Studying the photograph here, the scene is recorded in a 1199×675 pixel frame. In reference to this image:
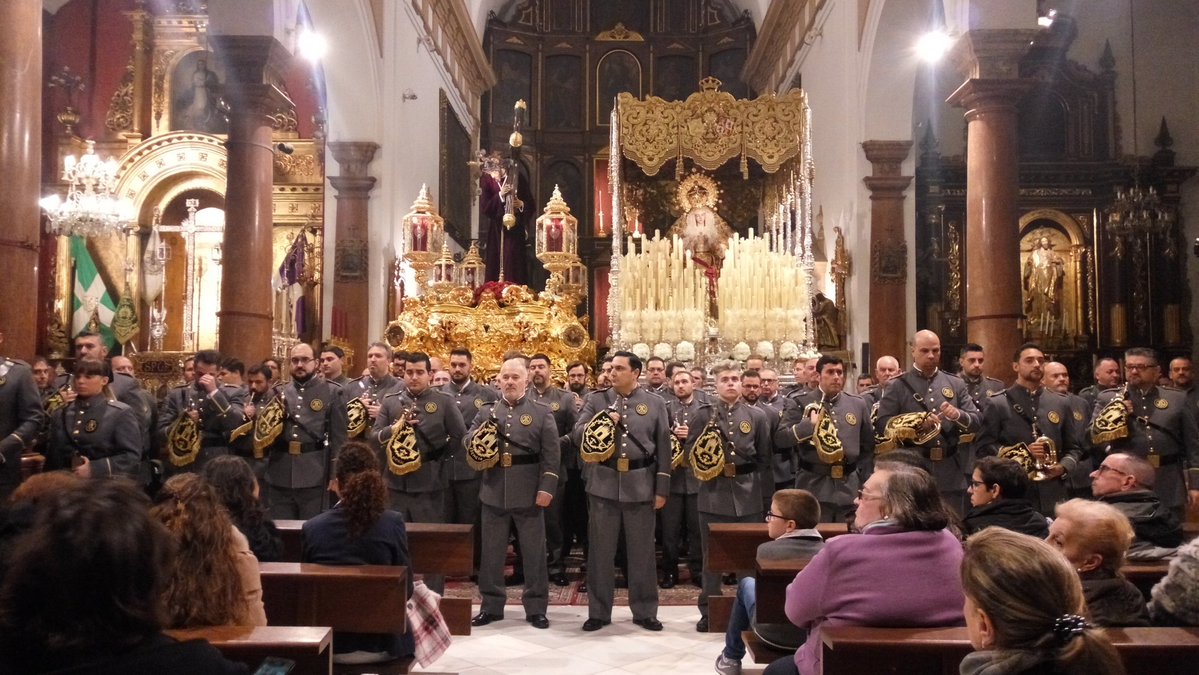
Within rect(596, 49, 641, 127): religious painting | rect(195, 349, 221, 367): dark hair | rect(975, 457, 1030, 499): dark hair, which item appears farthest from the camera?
rect(596, 49, 641, 127): religious painting

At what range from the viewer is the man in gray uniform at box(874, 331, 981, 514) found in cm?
662

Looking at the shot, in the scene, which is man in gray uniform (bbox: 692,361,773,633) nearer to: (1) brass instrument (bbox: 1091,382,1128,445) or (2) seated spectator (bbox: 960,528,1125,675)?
(1) brass instrument (bbox: 1091,382,1128,445)

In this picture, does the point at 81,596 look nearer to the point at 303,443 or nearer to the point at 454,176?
the point at 303,443

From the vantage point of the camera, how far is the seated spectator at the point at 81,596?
5.76 ft

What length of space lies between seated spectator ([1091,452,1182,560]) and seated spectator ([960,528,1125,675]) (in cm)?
236

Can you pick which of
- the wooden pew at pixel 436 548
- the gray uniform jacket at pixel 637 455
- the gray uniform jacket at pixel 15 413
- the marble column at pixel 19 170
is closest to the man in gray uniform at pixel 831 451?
the gray uniform jacket at pixel 637 455

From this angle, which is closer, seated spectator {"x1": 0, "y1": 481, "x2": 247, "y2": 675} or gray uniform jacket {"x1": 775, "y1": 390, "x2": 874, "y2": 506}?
seated spectator {"x1": 0, "y1": 481, "x2": 247, "y2": 675}

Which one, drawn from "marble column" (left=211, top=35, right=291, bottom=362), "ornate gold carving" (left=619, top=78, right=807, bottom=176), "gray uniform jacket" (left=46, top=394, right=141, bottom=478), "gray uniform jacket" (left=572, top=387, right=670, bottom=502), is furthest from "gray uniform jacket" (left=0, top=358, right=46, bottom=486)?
"ornate gold carving" (left=619, top=78, right=807, bottom=176)

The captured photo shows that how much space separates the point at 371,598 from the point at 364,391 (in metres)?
4.10

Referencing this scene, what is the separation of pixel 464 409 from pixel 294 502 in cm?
146

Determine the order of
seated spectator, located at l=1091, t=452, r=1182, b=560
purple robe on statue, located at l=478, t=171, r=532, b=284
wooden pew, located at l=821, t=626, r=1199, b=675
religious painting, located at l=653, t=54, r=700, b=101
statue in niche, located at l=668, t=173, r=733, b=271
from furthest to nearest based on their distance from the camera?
religious painting, located at l=653, t=54, r=700, b=101 → purple robe on statue, located at l=478, t=171, r=532, b=284 → statue in niche, located at l=668, t=173, r=733, b=271 → seated spectator, located at l=1091, t=452, r=1182, b=560 → wooden pew, located at l=821, t=626, r=1199, b=675

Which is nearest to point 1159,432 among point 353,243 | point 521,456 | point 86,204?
point 521,456

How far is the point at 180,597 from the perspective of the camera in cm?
287

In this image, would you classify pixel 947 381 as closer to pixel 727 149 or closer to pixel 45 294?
pixel 727 149
